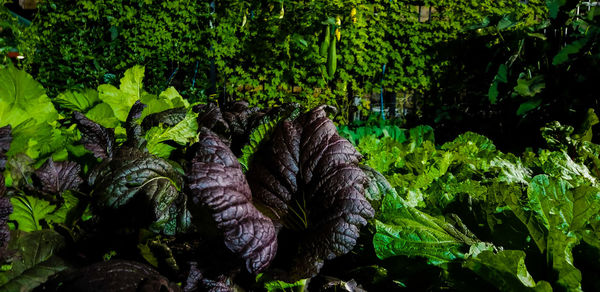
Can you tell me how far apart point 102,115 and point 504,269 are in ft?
3.51

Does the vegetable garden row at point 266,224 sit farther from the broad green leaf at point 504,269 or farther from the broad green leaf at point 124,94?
the broad green leaf at point 124,94

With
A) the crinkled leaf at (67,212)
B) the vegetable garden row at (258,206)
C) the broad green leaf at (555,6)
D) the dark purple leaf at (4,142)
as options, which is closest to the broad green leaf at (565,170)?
the vegetable garden row at (258,206)

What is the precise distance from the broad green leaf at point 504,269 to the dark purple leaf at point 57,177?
786 millimetres

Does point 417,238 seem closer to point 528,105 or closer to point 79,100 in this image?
point 79,100

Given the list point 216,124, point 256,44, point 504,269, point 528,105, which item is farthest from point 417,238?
point 256,44

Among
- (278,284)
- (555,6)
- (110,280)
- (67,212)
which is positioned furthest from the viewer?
(555,6)

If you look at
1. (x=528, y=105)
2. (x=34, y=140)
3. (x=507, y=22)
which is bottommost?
(x=528, y=105)

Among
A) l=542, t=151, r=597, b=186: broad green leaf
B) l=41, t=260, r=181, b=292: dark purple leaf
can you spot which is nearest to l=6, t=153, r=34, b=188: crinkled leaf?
l=41, t=260, r=181, b=292: dark purple leaf

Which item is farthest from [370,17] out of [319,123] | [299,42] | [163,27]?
[319,123]

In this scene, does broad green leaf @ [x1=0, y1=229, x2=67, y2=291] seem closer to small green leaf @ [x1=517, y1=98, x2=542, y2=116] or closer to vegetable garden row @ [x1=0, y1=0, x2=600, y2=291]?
vegetable garden row @ [x1=0, y1=0, x2=600, y2=291]

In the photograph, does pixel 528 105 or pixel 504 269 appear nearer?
pixel 504 269

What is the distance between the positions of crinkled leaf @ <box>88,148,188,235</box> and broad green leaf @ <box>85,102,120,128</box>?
1.27 ft

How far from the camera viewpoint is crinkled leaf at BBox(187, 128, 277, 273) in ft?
2.15

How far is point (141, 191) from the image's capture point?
75cm
